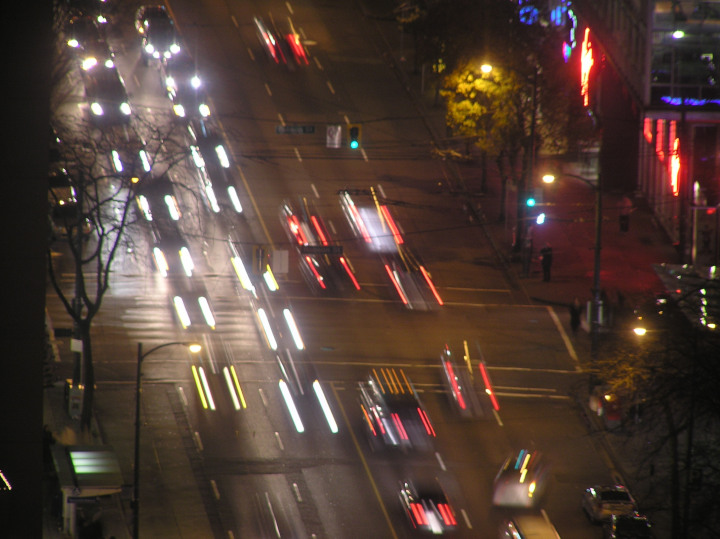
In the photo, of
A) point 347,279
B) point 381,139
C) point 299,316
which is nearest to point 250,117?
point 381,139

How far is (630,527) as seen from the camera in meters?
24.2

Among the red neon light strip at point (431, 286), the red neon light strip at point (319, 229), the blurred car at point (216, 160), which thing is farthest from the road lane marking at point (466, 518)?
the blurred car at point (216, 160)

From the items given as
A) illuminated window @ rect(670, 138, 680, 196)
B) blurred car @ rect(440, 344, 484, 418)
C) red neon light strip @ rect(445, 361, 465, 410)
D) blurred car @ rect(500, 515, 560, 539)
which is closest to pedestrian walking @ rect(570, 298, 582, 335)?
blurred car @ rect(440, 344, 484, 418)

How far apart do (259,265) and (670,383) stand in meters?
25.2

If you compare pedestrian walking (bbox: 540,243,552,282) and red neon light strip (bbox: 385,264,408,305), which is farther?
pedestrian walking (bbox: 540,243,552,282)

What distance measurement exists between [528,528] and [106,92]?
37014 mm

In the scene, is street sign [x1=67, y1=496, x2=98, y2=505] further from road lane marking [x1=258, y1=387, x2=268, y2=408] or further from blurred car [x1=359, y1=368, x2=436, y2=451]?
road lane marking [x1=258, y1=387, x2=268, y2=408]

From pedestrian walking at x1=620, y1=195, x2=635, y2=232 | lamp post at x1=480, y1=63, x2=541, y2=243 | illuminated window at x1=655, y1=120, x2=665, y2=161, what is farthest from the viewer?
illuminated window at x1=655, y1=120, x2=665, y2=161

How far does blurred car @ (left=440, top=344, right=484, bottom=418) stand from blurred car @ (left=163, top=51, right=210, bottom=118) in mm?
26455

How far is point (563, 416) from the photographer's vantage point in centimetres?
3341

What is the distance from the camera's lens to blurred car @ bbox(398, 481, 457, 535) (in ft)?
83.5

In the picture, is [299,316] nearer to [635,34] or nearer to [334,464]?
[334,464]

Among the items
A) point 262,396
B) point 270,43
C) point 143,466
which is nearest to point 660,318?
point 262,396

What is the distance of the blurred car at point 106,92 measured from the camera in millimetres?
50656
